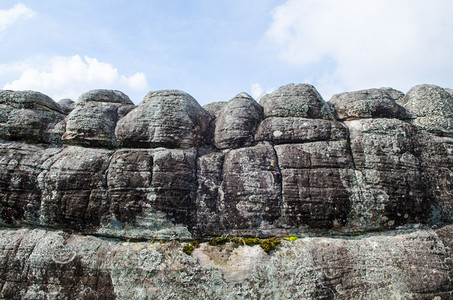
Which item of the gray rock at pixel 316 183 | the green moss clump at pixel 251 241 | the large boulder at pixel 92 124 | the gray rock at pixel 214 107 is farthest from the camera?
the gray rock at pixel 214 107

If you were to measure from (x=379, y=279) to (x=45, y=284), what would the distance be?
387 inches

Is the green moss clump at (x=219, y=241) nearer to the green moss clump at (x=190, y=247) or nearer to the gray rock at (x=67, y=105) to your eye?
the green moss clump at (x=190, y=247)

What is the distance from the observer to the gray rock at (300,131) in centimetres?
1029

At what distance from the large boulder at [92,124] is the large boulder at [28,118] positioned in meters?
0.87

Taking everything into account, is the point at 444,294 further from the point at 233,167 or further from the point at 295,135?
the point at 233,167

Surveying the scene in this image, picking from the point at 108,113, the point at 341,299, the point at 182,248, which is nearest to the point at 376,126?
the point at 341,299

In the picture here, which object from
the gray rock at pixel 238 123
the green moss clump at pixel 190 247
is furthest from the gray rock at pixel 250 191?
the green moss clump at pixel 190 247

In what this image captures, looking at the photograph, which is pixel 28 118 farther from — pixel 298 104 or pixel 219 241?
pixel 298 104

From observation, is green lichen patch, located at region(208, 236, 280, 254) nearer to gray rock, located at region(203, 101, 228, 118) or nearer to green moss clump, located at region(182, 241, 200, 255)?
green moss clump, located at region(182, 241, 200, 255)

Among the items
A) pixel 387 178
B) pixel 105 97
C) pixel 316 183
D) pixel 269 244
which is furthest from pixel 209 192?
pixel 105 97

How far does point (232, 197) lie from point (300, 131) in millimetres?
3455

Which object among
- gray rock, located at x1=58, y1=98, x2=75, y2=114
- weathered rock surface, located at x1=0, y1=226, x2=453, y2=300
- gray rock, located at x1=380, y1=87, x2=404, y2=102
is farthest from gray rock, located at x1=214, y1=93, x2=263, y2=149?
gray rock, located at x1=58, y1=98, x2=75, y2=114

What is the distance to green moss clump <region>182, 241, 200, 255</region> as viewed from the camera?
863cm

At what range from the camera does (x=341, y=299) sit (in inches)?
314
